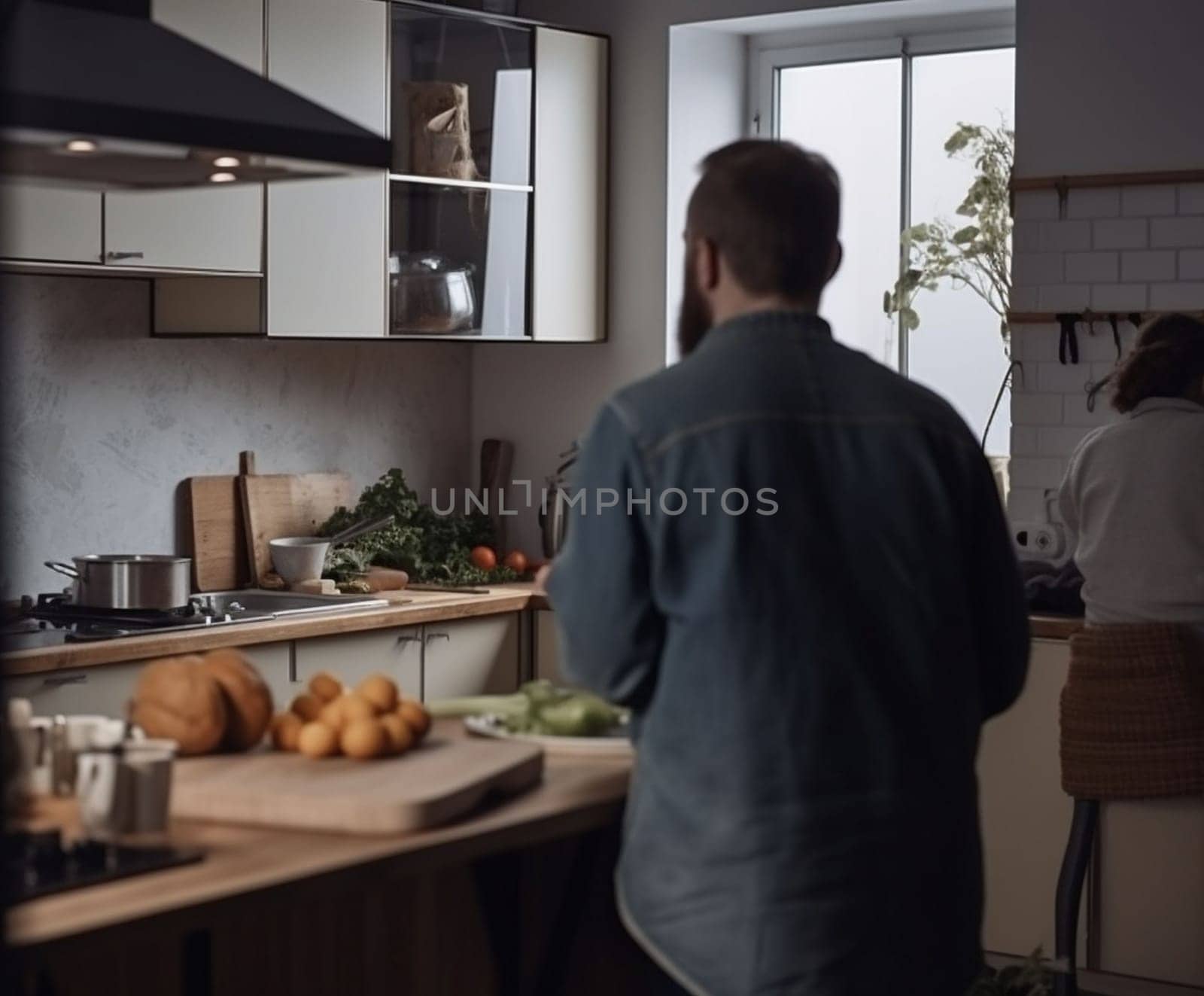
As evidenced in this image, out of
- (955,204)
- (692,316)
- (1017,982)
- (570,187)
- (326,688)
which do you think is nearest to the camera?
(692,316)

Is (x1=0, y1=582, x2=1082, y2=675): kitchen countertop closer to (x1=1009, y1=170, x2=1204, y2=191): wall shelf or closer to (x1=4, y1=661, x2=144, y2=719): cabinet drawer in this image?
(x1=4, y1=661, x2=144, y2=719): cabinet drawer

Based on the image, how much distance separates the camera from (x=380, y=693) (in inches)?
91.4

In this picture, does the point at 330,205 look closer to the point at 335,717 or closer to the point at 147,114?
the point at 147,114

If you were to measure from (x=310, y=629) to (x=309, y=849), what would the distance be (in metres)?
2.46

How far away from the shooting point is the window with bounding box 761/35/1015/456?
16.9 feet

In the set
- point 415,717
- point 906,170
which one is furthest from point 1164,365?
point 415,717

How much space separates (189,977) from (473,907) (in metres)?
0.62

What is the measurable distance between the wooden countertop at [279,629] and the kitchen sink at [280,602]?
44 mm

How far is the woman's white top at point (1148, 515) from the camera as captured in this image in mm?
4020

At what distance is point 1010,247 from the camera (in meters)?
4.96

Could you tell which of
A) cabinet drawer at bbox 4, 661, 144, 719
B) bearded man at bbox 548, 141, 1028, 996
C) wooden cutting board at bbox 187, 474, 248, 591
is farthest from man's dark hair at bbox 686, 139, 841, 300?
wooden cutting board at bbox 187, 474, 248, 591

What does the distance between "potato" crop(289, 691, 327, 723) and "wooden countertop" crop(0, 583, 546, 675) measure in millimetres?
1204

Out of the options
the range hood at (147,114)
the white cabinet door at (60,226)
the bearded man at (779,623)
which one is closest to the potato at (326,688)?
the bearded man at (779,623)

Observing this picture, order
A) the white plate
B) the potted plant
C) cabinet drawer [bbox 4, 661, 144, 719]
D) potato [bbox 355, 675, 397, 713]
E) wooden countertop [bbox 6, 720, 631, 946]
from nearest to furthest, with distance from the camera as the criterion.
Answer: wooden countertop [bbox 6, 720, 631, 946] < potato [bbox 355, 675, 397, 713] < the white plate < the potted plant < cabinet drawer [bbox 4, 661, 144, 719]
